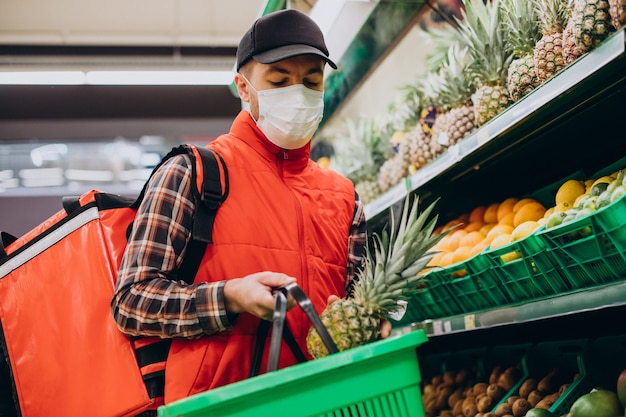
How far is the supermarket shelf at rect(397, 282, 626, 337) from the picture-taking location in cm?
158

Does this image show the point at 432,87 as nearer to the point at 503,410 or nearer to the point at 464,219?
the point at 464,219

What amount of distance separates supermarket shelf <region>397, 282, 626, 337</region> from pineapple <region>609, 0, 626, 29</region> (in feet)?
2.24

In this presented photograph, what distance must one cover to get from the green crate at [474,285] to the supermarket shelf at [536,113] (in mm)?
393

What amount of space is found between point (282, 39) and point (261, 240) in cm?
62

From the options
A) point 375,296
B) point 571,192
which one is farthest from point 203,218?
point 571,192

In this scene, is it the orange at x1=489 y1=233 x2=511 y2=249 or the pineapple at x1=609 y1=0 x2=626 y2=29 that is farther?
the orange at x1=489 y1=233 x2=511 y2=249

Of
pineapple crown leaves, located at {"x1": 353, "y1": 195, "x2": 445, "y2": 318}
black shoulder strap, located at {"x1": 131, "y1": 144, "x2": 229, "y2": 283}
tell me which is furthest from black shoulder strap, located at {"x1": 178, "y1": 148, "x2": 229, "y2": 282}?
pineapple crown leaves, located at {"x1": 353, "y1": 195, "x2": 445, "y2": 318}

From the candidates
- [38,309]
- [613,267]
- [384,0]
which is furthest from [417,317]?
[384,0]

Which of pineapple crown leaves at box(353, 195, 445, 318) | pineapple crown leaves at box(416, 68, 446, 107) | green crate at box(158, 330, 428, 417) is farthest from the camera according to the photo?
pineapple crown leaves at box(416, 68, 446, 107)

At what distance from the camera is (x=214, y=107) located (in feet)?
30.0

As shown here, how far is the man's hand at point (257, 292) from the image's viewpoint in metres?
1.51

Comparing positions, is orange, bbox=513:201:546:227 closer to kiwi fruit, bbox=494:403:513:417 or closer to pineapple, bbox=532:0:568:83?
pineapple, bbox=532:0:568:83

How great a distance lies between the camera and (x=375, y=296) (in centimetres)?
185

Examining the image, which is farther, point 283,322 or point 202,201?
point 202,201
